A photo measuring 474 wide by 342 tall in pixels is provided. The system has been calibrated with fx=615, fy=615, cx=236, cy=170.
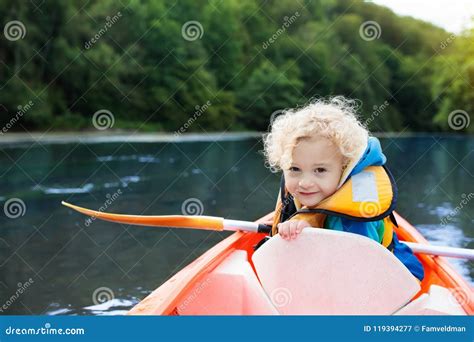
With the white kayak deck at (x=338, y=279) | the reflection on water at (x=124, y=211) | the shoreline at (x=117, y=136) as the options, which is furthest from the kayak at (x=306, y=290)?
the shoreline at (x=117, y=136)

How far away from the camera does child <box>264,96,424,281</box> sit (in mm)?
1996

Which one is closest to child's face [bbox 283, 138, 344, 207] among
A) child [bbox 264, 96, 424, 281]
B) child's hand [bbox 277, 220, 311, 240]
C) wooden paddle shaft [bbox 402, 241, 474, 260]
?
child [bbox 264, 96, 424, 281]

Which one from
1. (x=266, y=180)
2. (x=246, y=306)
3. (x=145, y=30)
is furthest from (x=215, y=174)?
(x=145, y=30)

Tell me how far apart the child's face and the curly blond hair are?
0.8 inches

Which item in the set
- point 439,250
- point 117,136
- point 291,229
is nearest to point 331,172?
point 291,229

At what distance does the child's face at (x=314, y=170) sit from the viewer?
6.54ft

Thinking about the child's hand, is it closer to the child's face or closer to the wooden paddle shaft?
the child's face

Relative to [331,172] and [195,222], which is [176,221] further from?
[331,172]

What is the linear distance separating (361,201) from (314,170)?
0.19m

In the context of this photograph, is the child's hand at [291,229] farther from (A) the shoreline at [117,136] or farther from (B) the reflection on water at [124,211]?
(A) the shoreline at [117,136]

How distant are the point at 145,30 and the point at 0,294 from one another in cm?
2463

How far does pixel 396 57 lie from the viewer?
103 feet

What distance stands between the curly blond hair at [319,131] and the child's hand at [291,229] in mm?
190
